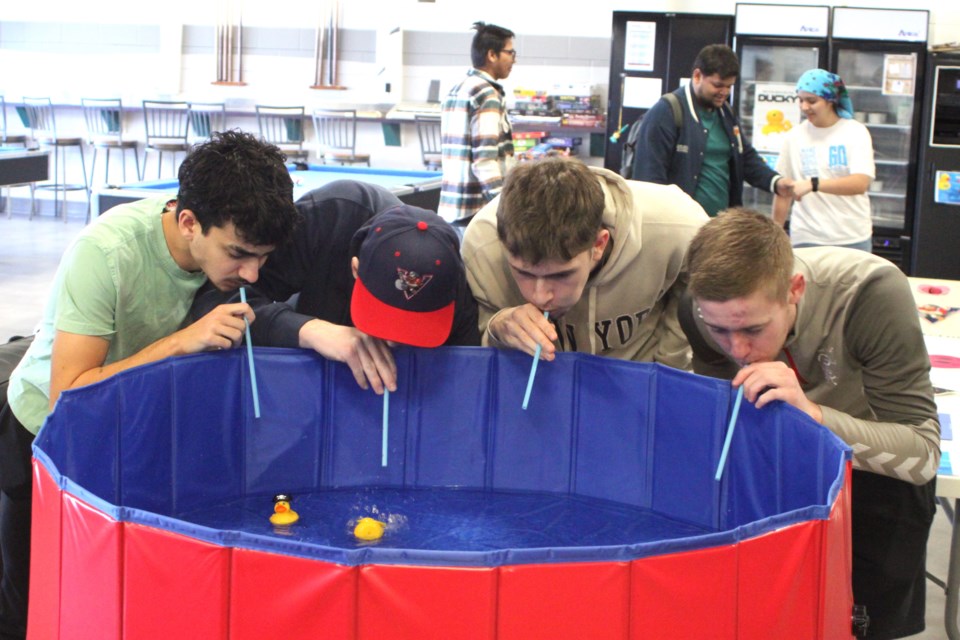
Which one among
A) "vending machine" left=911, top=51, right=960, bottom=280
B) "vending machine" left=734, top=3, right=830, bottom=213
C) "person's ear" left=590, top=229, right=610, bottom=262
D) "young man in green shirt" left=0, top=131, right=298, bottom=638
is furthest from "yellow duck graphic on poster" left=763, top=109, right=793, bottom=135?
"young man in green shirt" left=0, top=131, right=298, bottom=638

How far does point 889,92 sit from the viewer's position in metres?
7.59

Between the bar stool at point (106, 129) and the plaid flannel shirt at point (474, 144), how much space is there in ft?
18.6

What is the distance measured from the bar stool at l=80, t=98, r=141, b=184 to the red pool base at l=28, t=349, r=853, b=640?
334 inches

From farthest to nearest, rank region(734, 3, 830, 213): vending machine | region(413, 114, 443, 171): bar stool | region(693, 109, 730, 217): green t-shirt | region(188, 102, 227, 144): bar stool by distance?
1. region(188, 102, 227, 144): bar stool
2. region(413, 114, 443, 171): bar stool
3. region(734, 3, 830, 213): vending machine
4. region(693, 109, 730, 217): green t-shirt

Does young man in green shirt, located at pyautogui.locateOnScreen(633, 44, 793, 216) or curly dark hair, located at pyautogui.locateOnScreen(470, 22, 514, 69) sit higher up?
curly dark hair, located at pyautogui.locateOnScreen(470, 22, 514, 69)

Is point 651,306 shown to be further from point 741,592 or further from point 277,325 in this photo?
point 741,592

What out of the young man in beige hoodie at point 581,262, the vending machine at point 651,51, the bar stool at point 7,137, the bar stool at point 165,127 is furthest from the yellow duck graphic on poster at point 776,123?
the bar stool at point 7,137

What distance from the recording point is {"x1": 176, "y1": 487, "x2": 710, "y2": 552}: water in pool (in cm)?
182

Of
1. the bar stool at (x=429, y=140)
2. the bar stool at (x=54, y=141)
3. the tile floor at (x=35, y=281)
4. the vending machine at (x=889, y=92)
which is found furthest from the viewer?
the bar stool at (x=54, y=141)

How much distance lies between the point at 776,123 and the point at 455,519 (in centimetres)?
654

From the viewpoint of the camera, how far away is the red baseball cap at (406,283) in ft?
5.91

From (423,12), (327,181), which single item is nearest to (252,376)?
(327,181)

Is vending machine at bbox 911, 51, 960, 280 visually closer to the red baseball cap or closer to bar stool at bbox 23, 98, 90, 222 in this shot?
the red baseball cap

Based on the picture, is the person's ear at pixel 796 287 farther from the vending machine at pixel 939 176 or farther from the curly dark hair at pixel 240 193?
the vending machine at pixel 939 176
